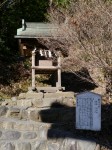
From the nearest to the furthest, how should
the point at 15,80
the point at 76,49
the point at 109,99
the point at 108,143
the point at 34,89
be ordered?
the point at 108,143 → the point at 109,99 → the point at 76,49 → the point at 34,89 → the point at 15,80

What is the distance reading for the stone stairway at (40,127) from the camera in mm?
7598

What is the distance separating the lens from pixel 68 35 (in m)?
10.7

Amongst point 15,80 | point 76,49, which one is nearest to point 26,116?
point 76,49

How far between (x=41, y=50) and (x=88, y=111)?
14.5 feet

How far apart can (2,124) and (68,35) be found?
3.57 m

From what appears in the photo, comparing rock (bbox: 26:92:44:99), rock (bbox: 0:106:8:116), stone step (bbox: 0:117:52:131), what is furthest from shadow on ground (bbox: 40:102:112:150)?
rock (bbox: 26:92:44:99)

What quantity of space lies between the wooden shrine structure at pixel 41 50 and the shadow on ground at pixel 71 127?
234 centimetres

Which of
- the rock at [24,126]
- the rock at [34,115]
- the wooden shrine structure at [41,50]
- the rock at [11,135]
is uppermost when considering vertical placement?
the wooden shrine structure at [41,50]

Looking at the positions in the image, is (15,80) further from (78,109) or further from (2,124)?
(78,109)

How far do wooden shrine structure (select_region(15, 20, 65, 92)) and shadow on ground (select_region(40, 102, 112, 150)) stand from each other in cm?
234

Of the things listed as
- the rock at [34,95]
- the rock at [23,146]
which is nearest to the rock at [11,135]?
the rock at [23,146]

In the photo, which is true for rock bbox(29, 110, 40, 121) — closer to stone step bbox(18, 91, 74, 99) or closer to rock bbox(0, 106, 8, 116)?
rock bbox(0, 106, 8, 116)

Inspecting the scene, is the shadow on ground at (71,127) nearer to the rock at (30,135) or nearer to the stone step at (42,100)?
the rock at (30,135)

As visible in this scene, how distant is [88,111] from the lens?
297 inches
